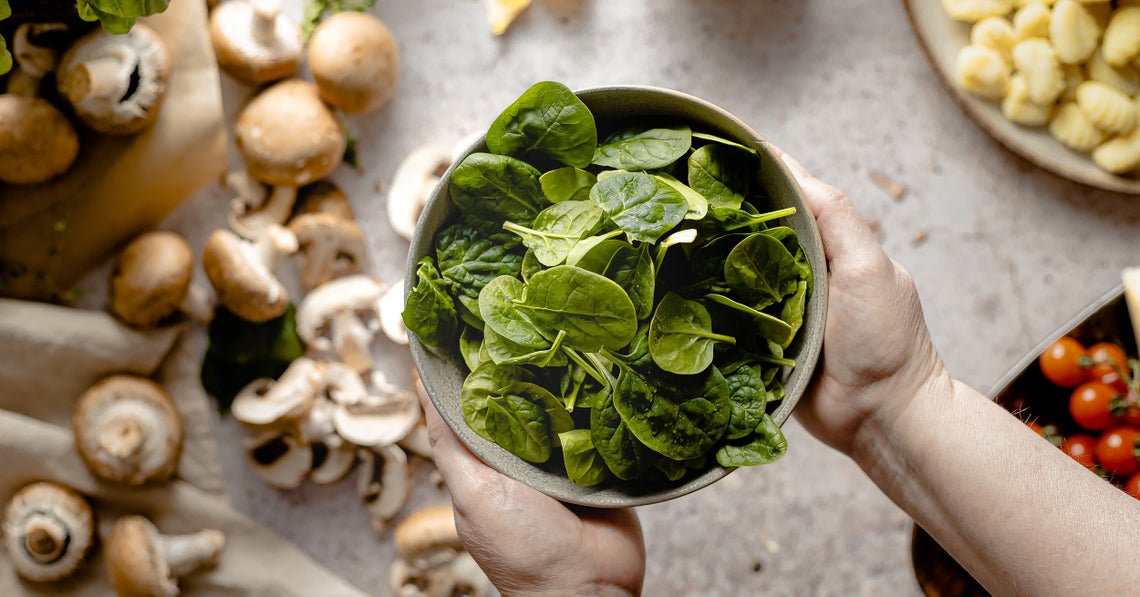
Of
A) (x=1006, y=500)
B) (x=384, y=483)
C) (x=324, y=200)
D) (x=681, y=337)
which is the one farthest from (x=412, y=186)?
(x=1006, y=500)

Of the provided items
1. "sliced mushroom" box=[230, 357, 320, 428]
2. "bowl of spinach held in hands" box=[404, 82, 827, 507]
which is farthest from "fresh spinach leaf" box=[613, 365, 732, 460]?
"sliced mushroom" box=[230, 357, 320, 428]

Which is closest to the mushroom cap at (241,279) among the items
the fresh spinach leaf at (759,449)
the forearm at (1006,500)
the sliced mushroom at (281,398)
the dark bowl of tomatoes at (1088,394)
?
the sliced mushroom at (281,398)

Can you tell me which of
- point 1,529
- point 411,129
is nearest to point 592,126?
point 411,129

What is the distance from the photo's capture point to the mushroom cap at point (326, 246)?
4.59 feet

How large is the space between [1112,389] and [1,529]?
1726 millimetres

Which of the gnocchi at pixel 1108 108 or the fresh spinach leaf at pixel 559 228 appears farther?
the gnocchi at pixel 1108 108

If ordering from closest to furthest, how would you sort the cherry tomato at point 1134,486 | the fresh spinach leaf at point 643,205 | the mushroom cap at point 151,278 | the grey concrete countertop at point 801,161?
the fresh spinach leaf at point 643,205 < the cherry tomato at point 1134,486 < the mushroom cap at point 151,278 < the grey concrete countertop at point 801,161

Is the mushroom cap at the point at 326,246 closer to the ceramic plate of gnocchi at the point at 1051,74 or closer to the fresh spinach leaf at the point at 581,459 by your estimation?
the fresh spinach leaf at the point at 581,459

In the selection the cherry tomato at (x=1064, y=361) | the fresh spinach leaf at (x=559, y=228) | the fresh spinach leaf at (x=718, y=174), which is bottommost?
the cherry tomato at (x=1064, y=361)

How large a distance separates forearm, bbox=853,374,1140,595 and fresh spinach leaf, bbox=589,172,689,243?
17.0 inches

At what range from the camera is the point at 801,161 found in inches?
58.3

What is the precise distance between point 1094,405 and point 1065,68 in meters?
0.55

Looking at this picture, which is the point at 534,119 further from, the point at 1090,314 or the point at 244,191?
the point at 1090,314

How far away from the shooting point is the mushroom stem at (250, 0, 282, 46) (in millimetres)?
1337
